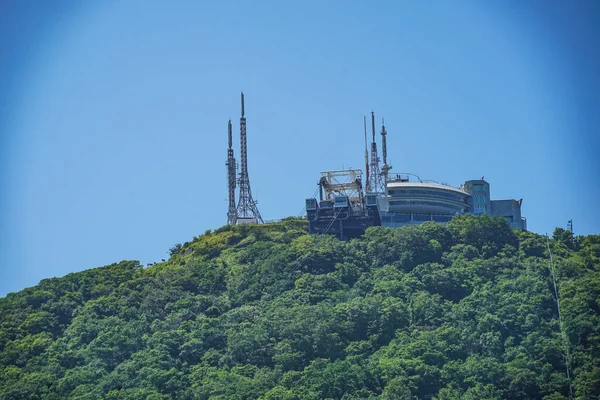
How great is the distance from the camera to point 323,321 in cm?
10250

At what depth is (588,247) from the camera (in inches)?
4579

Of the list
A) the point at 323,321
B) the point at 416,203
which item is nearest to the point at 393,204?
the point at 416,203

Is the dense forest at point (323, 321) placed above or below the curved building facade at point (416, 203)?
below

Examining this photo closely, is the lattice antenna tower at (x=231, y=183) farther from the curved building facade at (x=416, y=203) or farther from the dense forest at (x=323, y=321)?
the curved building facade at (x=416, y=203)

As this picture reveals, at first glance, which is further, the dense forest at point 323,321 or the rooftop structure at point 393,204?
Result: the rooftop structure at point 393,204

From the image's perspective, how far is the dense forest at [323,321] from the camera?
95438 millimetres

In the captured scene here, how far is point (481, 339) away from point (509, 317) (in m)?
3.66

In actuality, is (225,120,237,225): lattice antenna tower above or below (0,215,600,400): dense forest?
above

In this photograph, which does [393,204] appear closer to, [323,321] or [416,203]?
[416,203]

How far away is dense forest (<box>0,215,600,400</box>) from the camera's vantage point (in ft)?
313

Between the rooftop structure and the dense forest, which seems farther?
the rooftop structure

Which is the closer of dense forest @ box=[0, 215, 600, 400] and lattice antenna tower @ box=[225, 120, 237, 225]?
dense forest @ box=[0, 215, 600, 400]

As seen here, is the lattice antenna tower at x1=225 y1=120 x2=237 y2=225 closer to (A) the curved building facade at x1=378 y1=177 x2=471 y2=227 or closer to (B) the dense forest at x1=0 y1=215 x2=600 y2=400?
(B) the dense forest at x1=0 y1=215 x2=600 y2=400

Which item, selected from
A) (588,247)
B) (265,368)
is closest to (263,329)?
(265,368)
